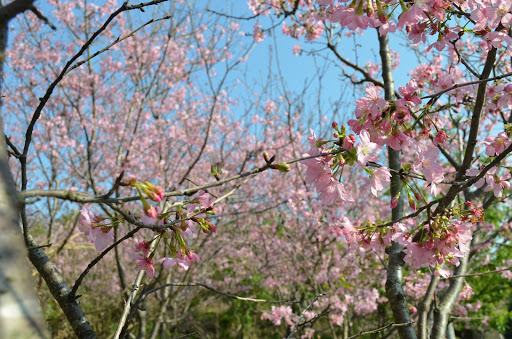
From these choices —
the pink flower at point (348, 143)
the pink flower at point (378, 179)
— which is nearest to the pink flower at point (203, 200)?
the pink flower at point (348, 143)

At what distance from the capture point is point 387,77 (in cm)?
287

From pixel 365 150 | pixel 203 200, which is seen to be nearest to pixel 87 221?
pixel 203 200

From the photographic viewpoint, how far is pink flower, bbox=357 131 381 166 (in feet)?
3.93

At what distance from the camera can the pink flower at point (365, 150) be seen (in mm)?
1198

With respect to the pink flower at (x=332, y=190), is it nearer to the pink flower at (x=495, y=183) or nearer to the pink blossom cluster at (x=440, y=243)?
the pink blossom cluster at (x=440, y=243)

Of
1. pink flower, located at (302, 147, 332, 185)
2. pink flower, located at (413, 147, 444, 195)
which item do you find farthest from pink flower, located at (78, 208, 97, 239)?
pink flower, located at (413, 147, 444, 195)

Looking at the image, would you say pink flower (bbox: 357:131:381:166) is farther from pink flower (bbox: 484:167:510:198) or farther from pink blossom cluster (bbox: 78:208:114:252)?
pink blossom cluster (bbox: 78:208:114:252)

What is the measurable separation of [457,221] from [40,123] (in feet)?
27.2

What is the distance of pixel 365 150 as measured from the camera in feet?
4.00

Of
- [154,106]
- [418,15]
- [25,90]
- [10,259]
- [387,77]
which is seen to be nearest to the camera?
[10,259]

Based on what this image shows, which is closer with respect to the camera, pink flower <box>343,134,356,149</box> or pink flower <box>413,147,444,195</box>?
pink flower <box>343,134,356,149</box>

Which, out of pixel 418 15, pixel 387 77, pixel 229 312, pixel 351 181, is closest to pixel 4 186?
pixel 418 15

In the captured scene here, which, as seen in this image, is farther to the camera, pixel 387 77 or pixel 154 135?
pixel 154 135

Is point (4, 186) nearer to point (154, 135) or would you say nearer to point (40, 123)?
point (154, 135)
